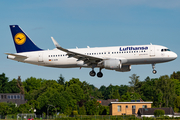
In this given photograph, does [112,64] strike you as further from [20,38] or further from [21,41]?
[20,38]

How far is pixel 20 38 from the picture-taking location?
58969 mm

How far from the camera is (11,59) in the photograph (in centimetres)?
5603

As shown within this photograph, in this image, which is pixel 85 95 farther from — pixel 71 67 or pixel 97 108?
pixel 71 67

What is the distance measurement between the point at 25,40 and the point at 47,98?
5516cm

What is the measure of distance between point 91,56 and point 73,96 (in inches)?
3260

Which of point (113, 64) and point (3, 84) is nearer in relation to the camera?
point (113, 64)

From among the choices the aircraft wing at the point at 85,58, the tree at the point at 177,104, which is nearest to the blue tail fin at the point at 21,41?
the aircraft wing at the point at 85,58

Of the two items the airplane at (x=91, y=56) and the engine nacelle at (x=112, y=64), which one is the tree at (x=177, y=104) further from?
the engine nacelle at (x=112, y=64)

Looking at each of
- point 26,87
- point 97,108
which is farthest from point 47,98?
point 26,87

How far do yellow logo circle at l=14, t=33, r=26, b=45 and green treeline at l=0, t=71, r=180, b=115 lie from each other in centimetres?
4525

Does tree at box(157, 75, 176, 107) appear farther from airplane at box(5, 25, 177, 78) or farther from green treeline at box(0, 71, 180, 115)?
airplane at box(5, 25, 177, 78)

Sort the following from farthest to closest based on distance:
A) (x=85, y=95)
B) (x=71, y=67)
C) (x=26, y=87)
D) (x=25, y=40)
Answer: (x=26, y=87) < (x=85, y=95) < (x=25, y=40) < (x=71, y=67)

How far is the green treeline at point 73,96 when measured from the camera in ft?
347

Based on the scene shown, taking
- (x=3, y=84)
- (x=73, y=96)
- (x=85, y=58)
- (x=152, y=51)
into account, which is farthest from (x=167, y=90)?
(x=85, y=58)
